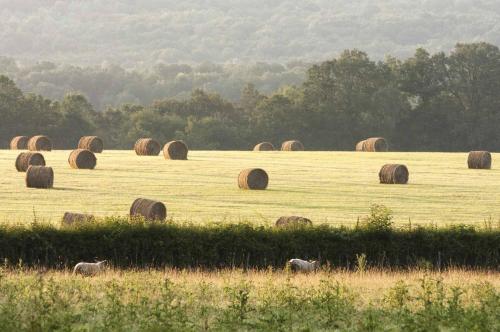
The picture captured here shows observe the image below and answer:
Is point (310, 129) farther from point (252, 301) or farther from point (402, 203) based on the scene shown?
point (252, 301)

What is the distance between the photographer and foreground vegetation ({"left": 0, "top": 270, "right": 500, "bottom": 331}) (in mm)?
15891

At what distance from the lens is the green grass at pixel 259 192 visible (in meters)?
38.7

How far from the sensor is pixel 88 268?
2511cm

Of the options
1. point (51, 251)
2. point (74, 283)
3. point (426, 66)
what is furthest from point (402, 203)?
point (426, 66)

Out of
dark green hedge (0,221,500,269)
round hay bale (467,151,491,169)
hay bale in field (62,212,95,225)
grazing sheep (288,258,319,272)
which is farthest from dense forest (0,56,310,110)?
grazing sheep (288,258,319,272)

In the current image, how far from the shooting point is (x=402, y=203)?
43.6m

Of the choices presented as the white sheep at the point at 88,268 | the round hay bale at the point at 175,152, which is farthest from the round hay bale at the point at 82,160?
the white sheep at the point at 88,268

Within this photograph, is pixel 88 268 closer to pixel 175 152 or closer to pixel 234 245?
pixel 234 245

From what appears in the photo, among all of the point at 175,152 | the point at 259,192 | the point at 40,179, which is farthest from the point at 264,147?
the point at 40,179

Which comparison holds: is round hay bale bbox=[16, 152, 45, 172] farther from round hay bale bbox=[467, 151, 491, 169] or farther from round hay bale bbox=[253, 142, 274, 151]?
round hay bale bbox=[253, 142, 274, 151]

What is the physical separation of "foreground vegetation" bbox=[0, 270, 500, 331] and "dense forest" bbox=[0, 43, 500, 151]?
83380mm

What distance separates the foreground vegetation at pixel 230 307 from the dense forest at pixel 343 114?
83380mm

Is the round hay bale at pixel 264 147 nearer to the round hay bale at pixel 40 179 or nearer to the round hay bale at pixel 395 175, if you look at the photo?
the round hay bale at pixel 395 175

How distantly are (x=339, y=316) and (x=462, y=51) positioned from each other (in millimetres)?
100934
